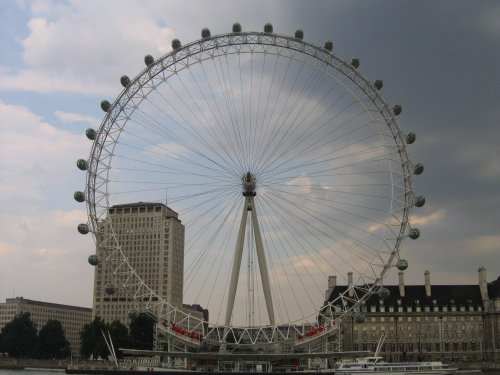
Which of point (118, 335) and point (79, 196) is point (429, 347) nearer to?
point (118, 335)

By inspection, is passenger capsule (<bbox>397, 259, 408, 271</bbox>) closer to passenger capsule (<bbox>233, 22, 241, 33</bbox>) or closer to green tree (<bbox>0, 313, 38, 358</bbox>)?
passenger capsule (<bbox>233, 22, 241, 33</bbox>)

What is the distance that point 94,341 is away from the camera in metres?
126

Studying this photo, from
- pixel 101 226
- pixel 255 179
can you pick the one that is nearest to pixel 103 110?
pixel 101 226

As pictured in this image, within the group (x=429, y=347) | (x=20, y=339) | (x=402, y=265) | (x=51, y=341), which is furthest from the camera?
(x=51, y=341)

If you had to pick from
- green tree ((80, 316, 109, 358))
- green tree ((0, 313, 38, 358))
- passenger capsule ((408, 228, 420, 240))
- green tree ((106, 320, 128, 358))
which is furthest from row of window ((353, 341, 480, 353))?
green tree ((0, 313, 38, 358))

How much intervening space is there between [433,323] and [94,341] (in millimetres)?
67149

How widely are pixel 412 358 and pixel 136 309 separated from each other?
79.3 metres

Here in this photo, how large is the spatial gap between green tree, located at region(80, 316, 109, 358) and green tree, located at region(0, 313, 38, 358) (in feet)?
80.0

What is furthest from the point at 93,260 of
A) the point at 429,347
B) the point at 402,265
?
the point at 429,347

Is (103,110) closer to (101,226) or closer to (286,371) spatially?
(101,226)

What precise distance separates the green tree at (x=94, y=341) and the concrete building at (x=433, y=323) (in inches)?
1855

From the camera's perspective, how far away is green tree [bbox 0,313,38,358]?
14650 centimetres

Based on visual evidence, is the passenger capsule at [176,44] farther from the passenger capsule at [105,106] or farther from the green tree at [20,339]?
the green tree at [20,339]

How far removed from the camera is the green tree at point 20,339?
146 meters
